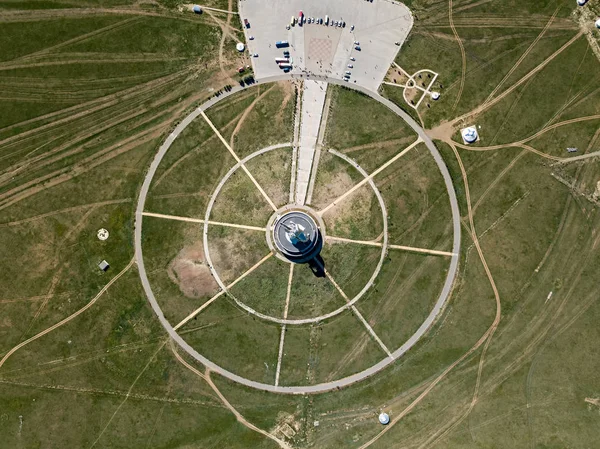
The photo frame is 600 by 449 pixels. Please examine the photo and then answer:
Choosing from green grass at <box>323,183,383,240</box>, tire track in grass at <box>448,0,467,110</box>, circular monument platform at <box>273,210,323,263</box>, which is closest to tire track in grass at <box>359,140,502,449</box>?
green grass at <box>323,183,383,240</box>

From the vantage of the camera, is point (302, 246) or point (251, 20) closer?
point (302, 246)

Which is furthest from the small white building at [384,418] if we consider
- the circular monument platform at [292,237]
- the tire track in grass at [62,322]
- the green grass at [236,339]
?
the tire track in grass at [62,322]

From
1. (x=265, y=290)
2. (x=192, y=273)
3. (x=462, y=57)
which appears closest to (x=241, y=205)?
(x=192, y=273)

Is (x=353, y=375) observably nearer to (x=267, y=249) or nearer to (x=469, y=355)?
(x=469, y=355)

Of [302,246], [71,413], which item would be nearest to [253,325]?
[302,246]

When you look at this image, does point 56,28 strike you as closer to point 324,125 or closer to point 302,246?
point 324,125

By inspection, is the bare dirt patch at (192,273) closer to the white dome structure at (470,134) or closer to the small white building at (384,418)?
the small white building at (384,418)
